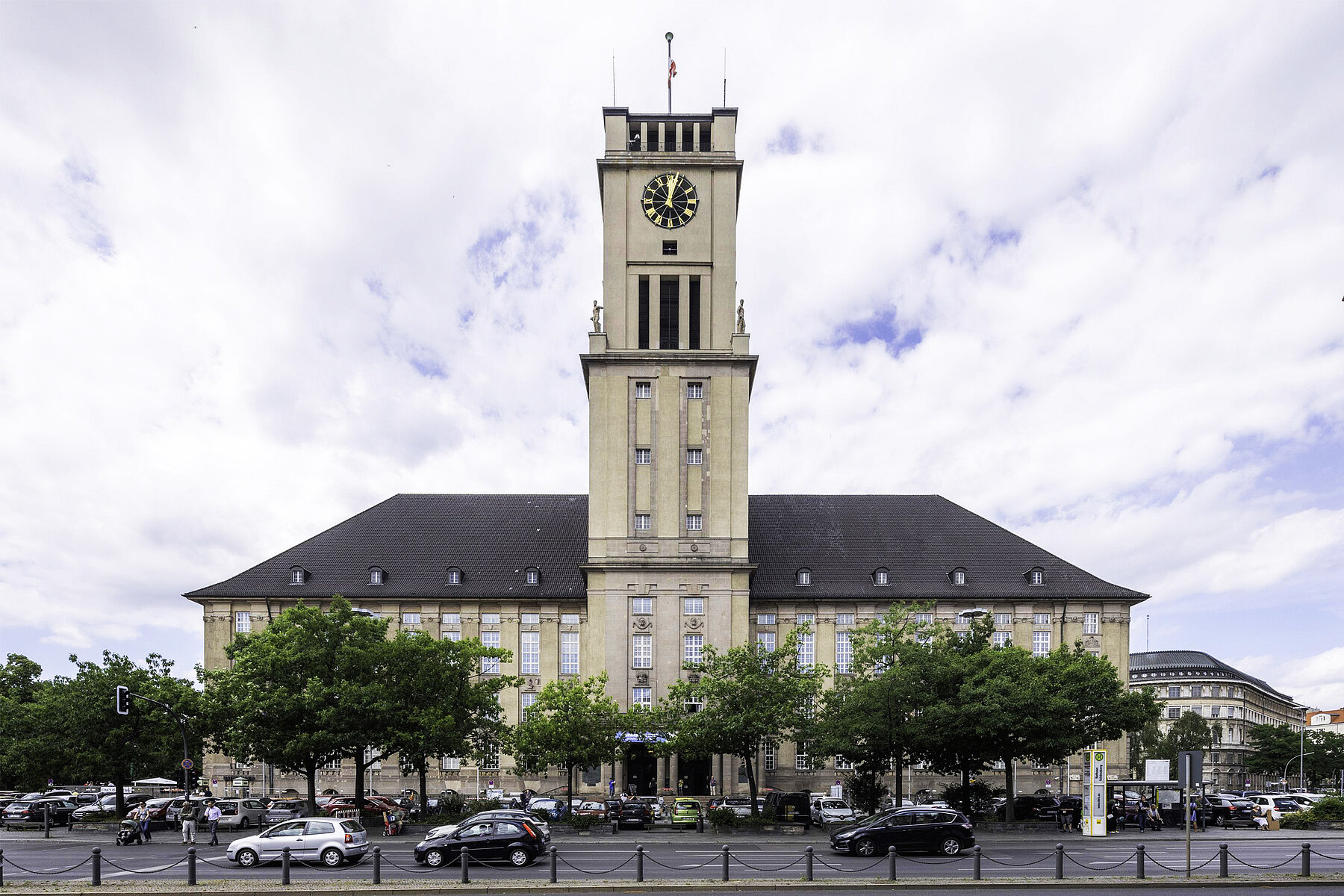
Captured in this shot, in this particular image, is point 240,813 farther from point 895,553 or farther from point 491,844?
point 895,553

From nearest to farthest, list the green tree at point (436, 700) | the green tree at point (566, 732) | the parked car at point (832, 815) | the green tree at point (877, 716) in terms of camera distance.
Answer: the parked car at point (832, 815) < the green tree at point (436, 700) < the green tree at point (877, 716) < the green tree at point (566, 732)

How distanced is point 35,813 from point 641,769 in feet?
109

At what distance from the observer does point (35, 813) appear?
5441 cm

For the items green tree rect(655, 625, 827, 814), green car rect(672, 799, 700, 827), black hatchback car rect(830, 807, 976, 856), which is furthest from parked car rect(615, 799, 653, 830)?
black hatchback car rect(830, 807, 976, 856)

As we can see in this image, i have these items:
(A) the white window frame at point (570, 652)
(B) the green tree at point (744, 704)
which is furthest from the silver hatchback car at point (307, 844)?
(A) the white window frame at point (570, 652)

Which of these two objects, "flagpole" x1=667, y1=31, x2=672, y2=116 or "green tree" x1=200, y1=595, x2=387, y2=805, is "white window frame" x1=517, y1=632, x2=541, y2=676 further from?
"flagpole" x1=667, y1=31, x2=672, y2=116

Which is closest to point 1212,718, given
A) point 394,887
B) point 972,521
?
point 972,521

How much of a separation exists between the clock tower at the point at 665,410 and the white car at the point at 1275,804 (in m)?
29.5

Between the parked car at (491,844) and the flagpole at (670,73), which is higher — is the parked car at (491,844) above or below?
below

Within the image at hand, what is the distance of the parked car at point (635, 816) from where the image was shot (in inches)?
1887

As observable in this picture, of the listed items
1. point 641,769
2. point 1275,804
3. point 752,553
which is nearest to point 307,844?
point 641,769

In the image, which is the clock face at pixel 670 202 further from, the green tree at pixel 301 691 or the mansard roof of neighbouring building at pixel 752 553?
the green tree at pixel 301 691

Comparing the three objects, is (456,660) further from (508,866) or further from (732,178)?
(732,178)

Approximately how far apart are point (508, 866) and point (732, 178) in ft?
173
